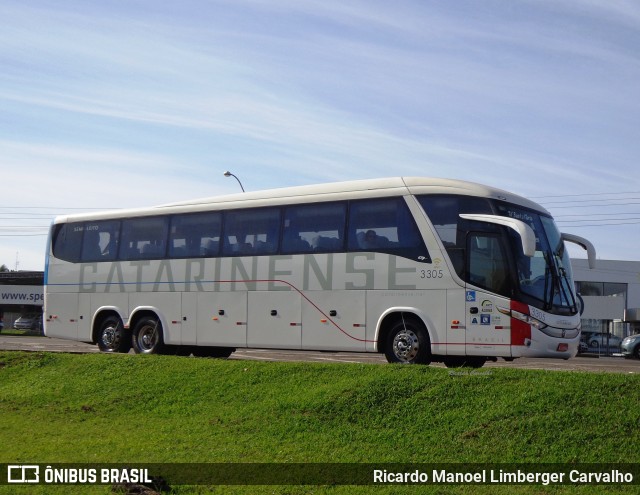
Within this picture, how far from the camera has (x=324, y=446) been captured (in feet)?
37.4

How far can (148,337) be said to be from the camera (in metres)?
21.4

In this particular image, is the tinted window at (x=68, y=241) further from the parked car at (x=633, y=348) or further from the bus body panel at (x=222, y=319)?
the parked car at (x=633, y=348)

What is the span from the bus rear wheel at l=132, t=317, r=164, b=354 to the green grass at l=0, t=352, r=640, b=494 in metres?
4.49

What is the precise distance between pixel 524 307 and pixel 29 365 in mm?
10588

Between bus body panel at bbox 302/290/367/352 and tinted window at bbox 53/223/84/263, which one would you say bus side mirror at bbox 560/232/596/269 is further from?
tinted window at bbox 53/223/84/263

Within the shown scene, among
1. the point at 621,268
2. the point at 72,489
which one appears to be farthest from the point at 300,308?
the point at 621,268

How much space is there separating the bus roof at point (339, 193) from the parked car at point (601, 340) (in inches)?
1566

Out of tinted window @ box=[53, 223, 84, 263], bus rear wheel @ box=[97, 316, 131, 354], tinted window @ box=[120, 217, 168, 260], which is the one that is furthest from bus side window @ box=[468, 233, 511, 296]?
tinted window @ box=[53, 223, 84, 263]

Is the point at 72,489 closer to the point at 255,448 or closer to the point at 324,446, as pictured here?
the point at 255,448

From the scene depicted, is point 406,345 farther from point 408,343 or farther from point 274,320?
point 274,320

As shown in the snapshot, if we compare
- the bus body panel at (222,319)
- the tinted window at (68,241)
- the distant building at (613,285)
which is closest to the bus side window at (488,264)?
the bus body panel at (222,319)

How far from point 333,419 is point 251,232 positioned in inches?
297

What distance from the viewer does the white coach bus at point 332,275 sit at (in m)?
15.5

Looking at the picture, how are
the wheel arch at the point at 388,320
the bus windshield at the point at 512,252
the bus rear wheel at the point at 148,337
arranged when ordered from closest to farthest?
1. the bus windshield at the point at 512,252
2. the wheel arch at the point at 388,320
3. the bus rear wheel at the point at 148,337
